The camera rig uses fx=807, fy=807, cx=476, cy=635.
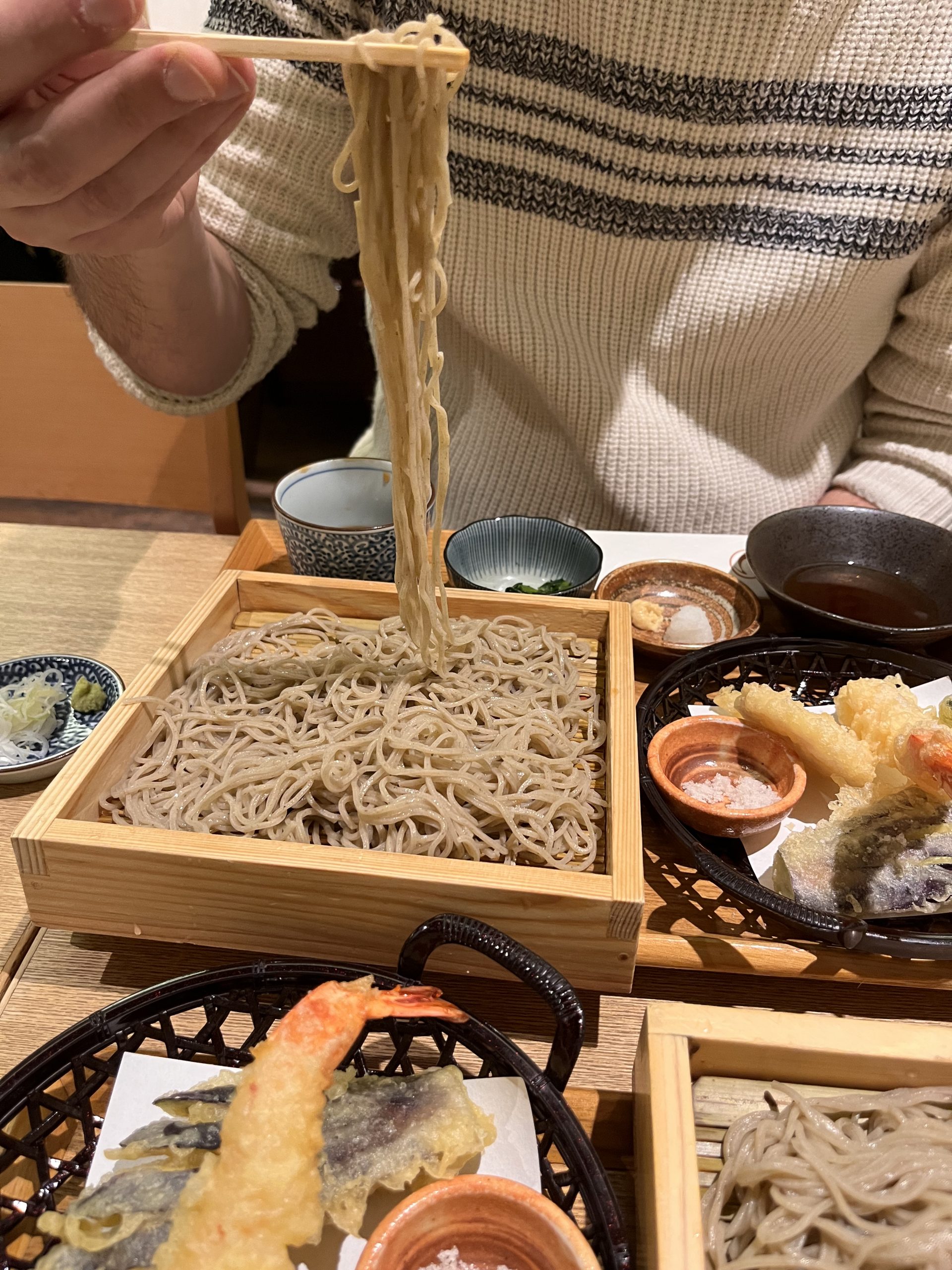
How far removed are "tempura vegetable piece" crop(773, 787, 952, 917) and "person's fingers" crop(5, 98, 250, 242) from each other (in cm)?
142

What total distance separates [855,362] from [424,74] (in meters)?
1.65

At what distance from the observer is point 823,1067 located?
994mm

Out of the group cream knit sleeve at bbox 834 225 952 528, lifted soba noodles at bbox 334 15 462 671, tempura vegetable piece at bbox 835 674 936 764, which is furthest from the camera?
cream knit sleeve at bbox 834 225 952 528

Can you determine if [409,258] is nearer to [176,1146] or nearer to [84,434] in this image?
[176,1146]

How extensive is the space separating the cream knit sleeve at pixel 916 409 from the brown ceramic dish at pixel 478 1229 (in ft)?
6.79

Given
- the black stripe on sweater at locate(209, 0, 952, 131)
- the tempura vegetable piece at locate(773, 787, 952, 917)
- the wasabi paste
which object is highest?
the black stripe on sweater at locate(209, 0, 952, 131)

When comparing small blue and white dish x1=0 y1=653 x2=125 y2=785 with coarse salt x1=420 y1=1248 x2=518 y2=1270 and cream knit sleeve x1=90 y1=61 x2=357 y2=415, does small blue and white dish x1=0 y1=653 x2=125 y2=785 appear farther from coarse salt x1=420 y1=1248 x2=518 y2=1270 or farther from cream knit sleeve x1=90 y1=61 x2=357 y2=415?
coarse salt x1=420 y1=1248 x2=518 y2=1270

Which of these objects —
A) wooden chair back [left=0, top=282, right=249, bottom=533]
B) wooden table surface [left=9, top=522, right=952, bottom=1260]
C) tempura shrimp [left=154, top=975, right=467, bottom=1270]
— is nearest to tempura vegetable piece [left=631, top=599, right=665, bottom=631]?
wooden table surface [left=9, top=522, right=952, bottom=1260]

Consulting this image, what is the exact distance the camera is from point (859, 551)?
2059 mm

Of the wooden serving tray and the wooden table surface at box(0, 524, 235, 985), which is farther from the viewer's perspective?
the wooden table surface at box(0, 524, 235, 985)

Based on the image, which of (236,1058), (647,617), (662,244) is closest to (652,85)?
(662,244)

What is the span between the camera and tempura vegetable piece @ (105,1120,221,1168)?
35.0 inches

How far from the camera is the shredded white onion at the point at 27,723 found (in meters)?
1.54

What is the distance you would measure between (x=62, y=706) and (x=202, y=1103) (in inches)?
39.1
